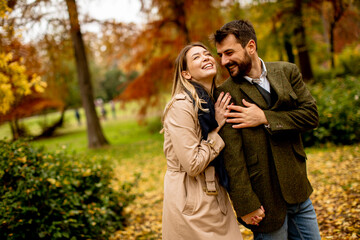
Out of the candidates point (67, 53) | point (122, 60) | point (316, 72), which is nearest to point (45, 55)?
point (67, 53)

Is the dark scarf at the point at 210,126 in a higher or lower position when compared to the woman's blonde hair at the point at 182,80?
lower

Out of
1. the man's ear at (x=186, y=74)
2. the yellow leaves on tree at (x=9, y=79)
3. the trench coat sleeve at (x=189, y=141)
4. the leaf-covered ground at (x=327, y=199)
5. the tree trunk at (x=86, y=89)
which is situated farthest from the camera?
the tree trunk at (x=86, y=89)

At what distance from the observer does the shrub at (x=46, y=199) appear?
107 inches

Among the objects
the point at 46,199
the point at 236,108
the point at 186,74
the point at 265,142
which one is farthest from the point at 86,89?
the point at 265,142

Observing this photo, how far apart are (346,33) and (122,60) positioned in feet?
37.0

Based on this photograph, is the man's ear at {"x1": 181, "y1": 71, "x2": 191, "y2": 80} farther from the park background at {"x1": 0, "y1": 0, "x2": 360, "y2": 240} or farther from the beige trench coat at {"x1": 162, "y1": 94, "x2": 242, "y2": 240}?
the park background at {"x1": 0, "y1": 0, "x2": 360, "y2": 240}

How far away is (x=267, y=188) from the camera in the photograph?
5.74 ft

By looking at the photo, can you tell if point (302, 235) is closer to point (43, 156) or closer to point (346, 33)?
point (43, 156)

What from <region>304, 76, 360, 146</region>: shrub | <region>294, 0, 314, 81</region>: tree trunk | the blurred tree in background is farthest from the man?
<region>294, 0, 314, 81</region>: tree trunk

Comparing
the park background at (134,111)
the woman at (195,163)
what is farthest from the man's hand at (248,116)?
the park background at (134,111)

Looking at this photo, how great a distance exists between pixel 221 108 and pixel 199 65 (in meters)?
0.35

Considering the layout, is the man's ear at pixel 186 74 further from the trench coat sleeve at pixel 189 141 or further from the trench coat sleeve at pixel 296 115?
the trench coat sleeve at pixel 296 115

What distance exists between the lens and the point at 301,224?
1.87 metres

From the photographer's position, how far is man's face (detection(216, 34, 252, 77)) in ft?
6.00
